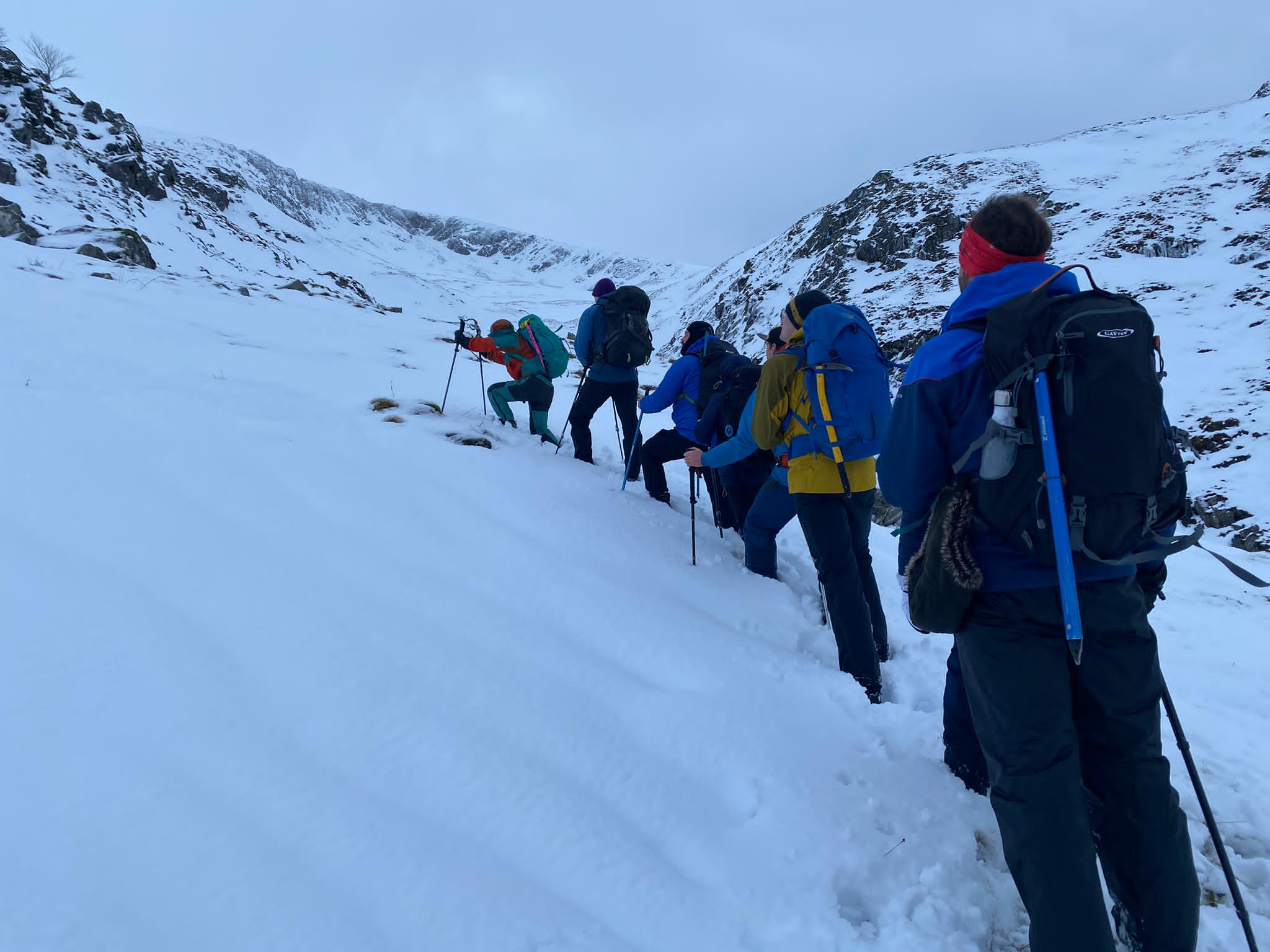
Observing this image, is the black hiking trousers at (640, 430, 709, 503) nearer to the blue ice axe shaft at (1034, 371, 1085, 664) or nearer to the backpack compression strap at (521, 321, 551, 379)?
the backpack compression strap at (521, 321, 551, 379)

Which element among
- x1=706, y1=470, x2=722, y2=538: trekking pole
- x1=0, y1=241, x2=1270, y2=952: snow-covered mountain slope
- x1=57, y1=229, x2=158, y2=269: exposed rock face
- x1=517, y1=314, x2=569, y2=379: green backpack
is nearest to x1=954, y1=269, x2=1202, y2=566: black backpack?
x1=0, y1=241, x2=1270, y2=952: snow-covered mountain slope

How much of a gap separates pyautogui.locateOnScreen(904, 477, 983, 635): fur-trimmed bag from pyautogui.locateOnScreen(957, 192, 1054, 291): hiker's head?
0.79 metres

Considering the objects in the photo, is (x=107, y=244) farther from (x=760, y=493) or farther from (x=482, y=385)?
(x=760, y=493)

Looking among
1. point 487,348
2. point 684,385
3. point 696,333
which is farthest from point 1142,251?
point 487,348

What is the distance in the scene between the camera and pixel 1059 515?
1864 mm

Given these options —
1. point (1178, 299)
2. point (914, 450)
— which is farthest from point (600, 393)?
point (1178, 299)

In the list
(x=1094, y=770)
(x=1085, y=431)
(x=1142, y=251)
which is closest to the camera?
(x=1085, y=431)

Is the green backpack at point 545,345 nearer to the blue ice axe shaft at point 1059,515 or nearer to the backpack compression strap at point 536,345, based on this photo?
the backpack compression strap at point 536,345

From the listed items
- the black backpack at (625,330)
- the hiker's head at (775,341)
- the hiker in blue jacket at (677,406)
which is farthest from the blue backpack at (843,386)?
the black backpack at (625,330)

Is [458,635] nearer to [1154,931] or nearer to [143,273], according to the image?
[1154,931]

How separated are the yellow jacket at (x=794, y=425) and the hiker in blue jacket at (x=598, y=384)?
9.91 ft

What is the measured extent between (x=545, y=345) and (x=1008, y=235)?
5691mm

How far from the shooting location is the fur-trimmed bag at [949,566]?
204 centimetres

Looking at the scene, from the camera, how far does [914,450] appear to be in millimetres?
2166
